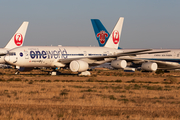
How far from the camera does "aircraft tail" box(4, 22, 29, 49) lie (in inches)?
2426

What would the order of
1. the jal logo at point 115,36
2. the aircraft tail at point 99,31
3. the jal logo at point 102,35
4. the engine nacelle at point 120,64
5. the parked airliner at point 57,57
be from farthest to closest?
the aircraft tail at point 99,31 → the jal logo at point 102,35 → the jal logo at point 115,36 → the engine nacelle at point 120,64 → the parked airliner at point 57,57

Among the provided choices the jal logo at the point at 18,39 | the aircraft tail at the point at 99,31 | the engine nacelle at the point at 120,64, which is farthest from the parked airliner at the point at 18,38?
the engine nacelle at the point at 120,64

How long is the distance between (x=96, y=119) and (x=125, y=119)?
4.04 feet

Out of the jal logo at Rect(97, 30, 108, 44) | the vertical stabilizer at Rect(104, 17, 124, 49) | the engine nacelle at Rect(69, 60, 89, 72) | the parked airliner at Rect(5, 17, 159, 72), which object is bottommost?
the engine nacelle at Rect(69, 60, 89, 72)

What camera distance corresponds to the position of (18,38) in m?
63.4

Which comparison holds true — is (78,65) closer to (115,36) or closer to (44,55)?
(44,55)

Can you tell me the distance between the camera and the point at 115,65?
160 feet

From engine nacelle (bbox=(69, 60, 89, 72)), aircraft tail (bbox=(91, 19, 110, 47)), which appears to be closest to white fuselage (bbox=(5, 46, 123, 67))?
engine nacelle (bbox=(69, 60, 89, 72))

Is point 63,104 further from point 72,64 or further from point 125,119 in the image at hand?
point 72,64

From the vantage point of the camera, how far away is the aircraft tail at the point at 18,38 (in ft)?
202

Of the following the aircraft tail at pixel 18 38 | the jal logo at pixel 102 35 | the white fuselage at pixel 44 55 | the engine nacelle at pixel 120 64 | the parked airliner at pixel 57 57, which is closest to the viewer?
the white fuselage at pixel 44 55

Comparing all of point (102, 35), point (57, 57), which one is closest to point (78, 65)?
point (57, 57)

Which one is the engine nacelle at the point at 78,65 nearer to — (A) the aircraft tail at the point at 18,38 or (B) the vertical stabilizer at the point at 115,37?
(B) the vertical stabilizer at the point at 115,37

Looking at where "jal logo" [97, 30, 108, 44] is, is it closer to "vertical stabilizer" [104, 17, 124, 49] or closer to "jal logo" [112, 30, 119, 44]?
"vertical stabilizer" [104, 17, 124, 49]
